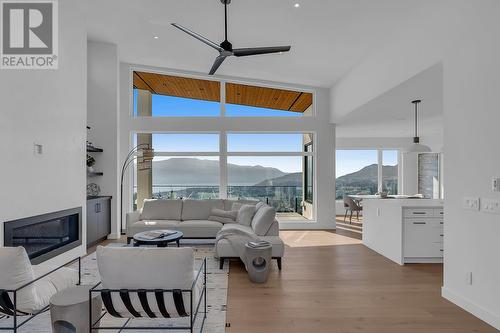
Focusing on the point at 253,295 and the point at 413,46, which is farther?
the point at 413,46

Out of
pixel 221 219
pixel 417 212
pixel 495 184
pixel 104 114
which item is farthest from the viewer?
pixel 104 114

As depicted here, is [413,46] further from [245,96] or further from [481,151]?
[245,96]

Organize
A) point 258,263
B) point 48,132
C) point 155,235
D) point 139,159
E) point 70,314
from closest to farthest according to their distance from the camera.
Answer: point 70,314 → point 258,263 → point 48,132 → point 155,235 → point 139,159

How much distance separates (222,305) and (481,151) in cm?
303

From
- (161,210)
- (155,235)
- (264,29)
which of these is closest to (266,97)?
(264,29)

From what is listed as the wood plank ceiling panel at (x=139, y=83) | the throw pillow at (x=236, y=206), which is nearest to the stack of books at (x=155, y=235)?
the throw pillow at (x=236, y=206)

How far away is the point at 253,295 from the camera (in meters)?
3.49

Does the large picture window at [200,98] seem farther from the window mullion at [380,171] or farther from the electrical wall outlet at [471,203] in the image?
the electrical wall outlet at [471,203]

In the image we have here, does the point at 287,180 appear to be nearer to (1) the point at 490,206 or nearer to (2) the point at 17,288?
(1) the point at 490,206

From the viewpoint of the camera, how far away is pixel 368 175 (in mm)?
10461

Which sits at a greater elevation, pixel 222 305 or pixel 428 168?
pixel 428 168

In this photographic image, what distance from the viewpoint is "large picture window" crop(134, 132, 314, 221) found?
25.2ft

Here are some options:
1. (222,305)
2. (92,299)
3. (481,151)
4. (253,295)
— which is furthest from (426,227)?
(92,299)

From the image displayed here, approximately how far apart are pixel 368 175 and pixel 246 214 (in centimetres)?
642
